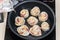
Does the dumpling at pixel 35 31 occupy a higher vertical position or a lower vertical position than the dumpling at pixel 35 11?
lower

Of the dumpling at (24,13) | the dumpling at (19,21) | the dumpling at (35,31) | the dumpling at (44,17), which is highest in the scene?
the dumpling at (24,13)

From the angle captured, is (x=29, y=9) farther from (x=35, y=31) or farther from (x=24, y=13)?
(x=35, y=31)

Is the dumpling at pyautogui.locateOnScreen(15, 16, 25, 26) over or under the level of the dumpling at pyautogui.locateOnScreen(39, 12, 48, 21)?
under

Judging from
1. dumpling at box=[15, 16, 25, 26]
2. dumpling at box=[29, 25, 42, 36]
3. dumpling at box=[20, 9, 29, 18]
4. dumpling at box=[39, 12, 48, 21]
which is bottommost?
dumpling at box=[29, 25, 42, 36]

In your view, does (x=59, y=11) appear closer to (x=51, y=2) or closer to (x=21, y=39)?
(x=51, y=2)

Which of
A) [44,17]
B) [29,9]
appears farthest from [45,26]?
[29,9]

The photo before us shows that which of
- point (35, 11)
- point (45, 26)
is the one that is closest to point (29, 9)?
point (35, 11)

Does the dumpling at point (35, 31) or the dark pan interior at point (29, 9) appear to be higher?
the dark pan interior at point (29, 9)

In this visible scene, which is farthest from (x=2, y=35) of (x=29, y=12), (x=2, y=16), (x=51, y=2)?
(x=51, y=2)

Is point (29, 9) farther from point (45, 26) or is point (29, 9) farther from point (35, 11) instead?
point (45, 26)

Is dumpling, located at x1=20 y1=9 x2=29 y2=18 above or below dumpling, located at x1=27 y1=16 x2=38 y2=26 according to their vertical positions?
Result: above

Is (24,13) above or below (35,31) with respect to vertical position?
above
